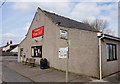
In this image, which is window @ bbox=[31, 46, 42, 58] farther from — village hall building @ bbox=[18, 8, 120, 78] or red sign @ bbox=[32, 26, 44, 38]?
red sign @ bbox=[32, 26, 44, 38]

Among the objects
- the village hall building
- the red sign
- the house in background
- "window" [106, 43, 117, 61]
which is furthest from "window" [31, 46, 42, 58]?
the house in background

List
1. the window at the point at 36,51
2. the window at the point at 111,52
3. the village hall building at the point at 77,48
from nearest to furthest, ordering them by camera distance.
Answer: the village hall building at the point at 77,48
the window at the point at 111,52
the window at the point at 36,51

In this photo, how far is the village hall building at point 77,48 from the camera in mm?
6812

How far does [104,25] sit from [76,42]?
86.6 ft

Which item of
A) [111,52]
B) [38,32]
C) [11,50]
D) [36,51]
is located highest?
[38,32]

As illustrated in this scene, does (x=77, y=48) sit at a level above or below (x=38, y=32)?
below

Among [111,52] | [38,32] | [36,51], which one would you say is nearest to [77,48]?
[111,52]

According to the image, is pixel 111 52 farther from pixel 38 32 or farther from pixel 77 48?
pixel 38 32

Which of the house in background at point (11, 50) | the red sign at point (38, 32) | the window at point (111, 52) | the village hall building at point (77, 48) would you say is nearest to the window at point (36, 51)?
the village hall building at point (77, 48)

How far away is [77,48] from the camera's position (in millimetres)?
7785

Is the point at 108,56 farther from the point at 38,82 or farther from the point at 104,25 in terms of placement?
the point at 104,25

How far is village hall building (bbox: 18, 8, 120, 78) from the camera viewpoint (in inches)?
268

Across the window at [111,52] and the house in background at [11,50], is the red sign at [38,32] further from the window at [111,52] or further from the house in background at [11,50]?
the house in background at [11,50]

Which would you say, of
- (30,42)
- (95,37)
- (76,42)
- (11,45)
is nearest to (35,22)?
(30,42)
